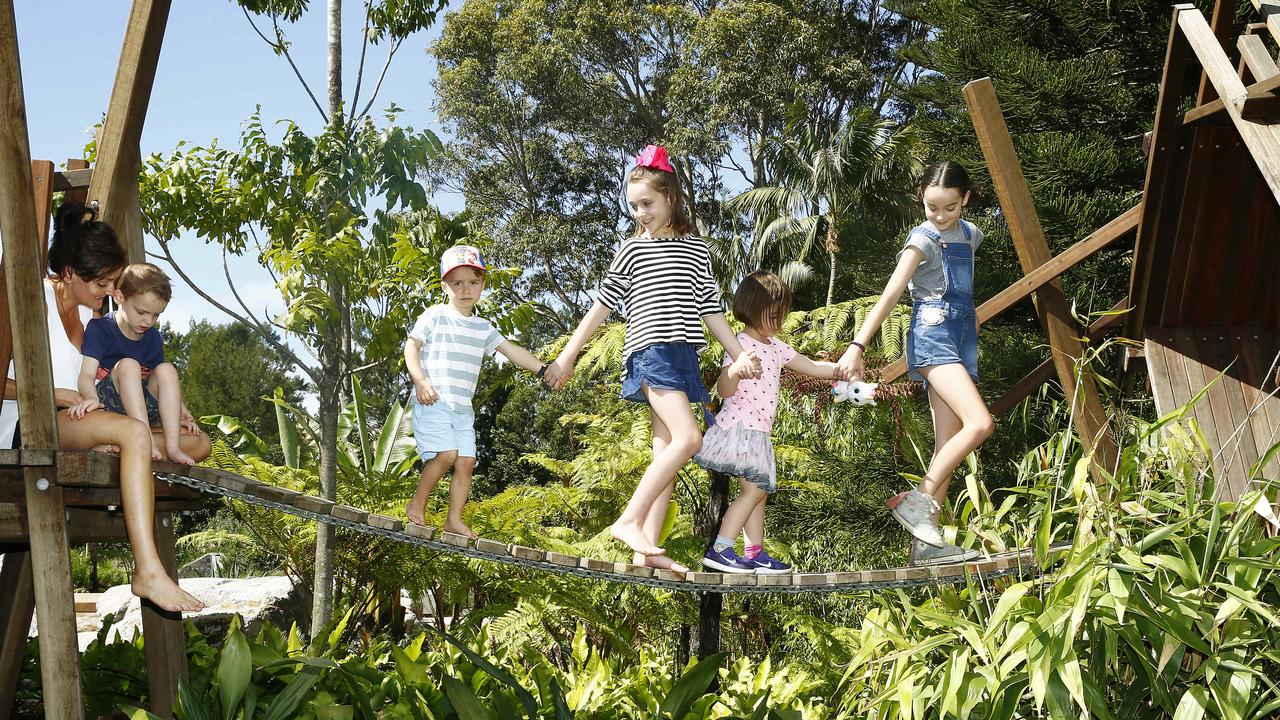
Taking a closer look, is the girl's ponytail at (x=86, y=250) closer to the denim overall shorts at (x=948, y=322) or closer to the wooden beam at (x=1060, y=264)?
the denim overall shorts at (x=948, y=322)

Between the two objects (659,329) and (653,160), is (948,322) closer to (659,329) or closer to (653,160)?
(659,329)

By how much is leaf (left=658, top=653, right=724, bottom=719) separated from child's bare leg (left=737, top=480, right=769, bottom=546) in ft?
2.08

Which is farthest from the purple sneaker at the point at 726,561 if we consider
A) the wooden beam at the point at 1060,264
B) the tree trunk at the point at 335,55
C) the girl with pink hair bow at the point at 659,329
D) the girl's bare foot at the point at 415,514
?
the tree trunk at the point at 335,55

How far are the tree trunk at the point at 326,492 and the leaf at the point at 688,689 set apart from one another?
3.99 meters

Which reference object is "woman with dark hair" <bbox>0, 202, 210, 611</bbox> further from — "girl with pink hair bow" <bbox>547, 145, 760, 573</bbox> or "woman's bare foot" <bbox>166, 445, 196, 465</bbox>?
"girl with pink hair bow" <bbox>547, 145, 760, 573</bbox>

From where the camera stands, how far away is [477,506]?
29.6 ft

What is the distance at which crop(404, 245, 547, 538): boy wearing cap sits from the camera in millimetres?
4090

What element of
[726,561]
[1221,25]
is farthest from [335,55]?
[1221,25]

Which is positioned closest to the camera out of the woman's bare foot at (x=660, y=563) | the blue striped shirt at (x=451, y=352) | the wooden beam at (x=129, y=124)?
the woman's bare foot at (x=660, y=563)

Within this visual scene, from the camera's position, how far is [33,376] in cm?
295

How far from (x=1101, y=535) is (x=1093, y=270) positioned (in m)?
6.61

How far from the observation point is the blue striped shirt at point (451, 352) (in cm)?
414

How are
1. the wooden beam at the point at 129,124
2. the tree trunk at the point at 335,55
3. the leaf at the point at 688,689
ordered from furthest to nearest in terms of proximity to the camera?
the tree trunk at the point at 335,55 < the leaf at the point at 688,689 < the wooden beam at the point at 129,124

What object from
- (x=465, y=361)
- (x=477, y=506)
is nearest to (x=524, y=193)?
(x=477, y=506)
